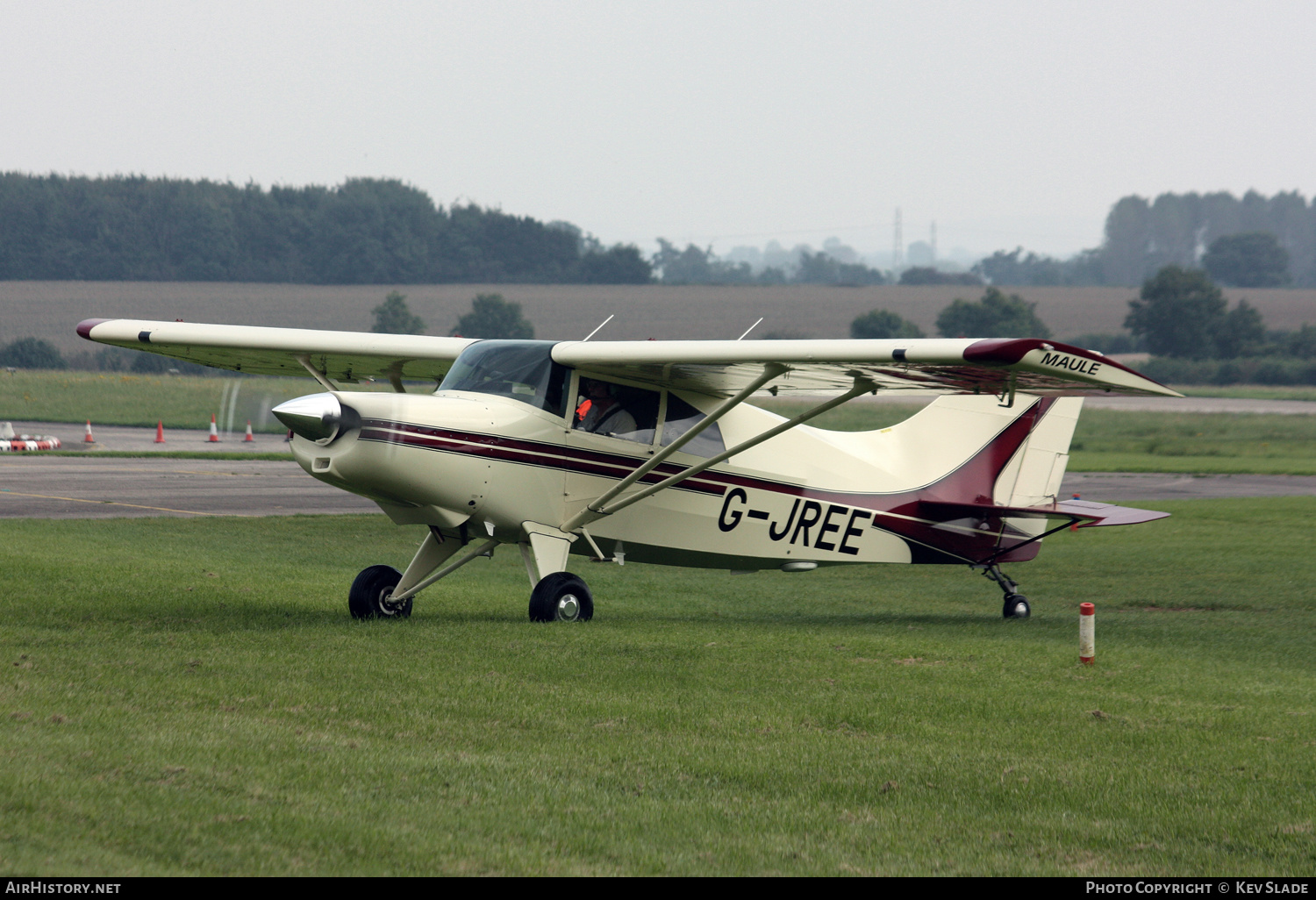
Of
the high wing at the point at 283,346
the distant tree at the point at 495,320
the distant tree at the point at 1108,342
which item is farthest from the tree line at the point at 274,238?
the high wing at the point at 283,346

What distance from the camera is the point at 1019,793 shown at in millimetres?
6363

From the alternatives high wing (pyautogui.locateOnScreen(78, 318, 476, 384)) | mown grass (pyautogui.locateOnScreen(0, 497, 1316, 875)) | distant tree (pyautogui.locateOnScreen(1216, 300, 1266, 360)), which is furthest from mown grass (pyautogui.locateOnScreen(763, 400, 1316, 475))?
distant tree (pyautogui.locateOnScreen(1216, 300, 1266, 360))

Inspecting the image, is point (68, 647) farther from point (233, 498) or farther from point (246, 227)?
point (246, 227)

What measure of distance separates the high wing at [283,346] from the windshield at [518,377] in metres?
0.90

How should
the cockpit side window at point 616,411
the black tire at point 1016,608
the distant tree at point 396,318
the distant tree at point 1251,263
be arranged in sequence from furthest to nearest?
1. the distant tree at point 1251,263
2. the distant tree at point 396,318
3. the black tire at point 1016,608
4. the cockpit side window at point 616,411

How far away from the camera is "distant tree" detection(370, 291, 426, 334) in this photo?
96500 mm

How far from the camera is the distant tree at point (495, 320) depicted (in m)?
103

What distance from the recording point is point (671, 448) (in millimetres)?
12156

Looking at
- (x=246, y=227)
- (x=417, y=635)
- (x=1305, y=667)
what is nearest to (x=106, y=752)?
(x=417, y=635)

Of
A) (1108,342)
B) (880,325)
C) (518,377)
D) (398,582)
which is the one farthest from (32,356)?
(1108,342)

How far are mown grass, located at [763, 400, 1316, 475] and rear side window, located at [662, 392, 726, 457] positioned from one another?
2922 centimetres

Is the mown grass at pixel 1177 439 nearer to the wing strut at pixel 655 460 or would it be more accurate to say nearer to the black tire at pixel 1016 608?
the black tire at pixel 1016 608

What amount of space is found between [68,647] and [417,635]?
8.89ft

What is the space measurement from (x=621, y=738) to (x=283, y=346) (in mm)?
7390
